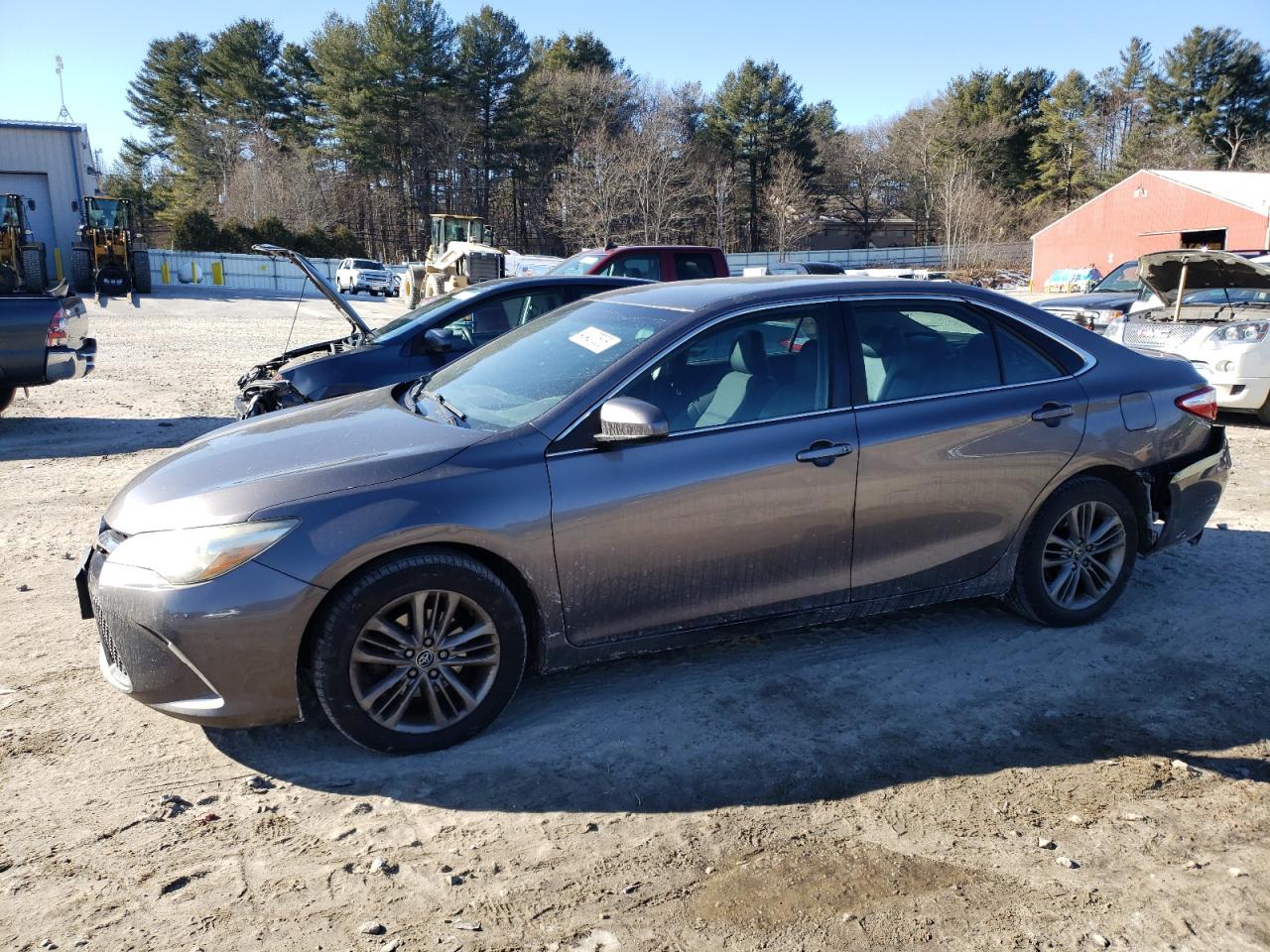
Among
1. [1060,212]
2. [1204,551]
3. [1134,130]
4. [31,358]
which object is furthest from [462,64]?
[1204,551]

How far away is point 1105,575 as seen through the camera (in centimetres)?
477

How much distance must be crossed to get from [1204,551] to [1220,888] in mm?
3616

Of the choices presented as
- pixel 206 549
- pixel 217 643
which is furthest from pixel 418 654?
pixel 206 549

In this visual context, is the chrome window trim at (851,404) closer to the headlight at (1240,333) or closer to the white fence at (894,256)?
the headlight at (1240,333)

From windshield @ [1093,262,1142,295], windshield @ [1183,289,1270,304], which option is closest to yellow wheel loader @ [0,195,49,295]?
windshield @ [1093,262,1142,295]

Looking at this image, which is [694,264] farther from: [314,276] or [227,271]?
[227,271]

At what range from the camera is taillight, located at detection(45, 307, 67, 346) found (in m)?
9.84

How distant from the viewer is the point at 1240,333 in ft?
32.1

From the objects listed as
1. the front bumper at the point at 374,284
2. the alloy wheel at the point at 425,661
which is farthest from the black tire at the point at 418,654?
the front bumper at the point at 374,284

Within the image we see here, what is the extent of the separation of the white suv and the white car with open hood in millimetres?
36238

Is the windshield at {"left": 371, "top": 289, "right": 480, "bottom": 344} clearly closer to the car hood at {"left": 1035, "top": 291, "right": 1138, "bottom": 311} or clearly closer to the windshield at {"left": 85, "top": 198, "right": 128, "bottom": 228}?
the car hood at {"left": 1035, "top": 291, "right": 1138, "bottom": 311}

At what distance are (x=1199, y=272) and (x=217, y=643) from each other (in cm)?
988

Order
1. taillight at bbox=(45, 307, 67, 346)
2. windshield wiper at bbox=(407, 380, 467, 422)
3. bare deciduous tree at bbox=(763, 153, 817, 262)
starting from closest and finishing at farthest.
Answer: windshield wiper at bbox=(407, 380, 467, 422), taillight at bbox=(45, 307, 67, 346), bare deciduous tree at bbox=(763, 153, 817, 262)

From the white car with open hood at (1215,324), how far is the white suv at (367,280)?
119 ft
